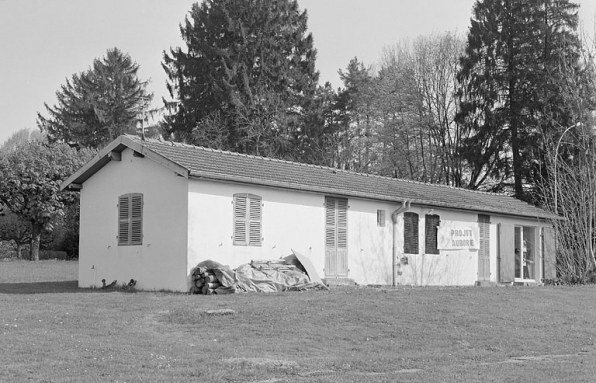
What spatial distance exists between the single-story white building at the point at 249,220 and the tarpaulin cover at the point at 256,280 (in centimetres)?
61

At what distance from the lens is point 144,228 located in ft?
73.5

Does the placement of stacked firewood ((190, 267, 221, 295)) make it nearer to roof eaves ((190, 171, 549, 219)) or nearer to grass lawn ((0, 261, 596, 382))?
grass lawn ((0, 261, 596, 382))

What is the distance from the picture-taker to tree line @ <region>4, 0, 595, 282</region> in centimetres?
4653

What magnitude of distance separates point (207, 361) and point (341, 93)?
137ft

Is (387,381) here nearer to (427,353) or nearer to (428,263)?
(427,353)

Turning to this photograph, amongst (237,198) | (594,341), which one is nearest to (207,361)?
(594,341)

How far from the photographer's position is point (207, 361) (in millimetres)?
11711

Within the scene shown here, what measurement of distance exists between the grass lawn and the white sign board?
25.1 ft

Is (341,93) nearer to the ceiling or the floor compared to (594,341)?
nearer to the ceiling

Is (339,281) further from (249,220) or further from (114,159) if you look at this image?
(114,159)

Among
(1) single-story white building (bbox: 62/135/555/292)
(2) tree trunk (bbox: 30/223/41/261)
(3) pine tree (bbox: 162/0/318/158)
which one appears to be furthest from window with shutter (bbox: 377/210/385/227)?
(2) tree trunk (bbox: 30/223/41/261)

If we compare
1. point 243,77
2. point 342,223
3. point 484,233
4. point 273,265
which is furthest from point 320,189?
point 243,77

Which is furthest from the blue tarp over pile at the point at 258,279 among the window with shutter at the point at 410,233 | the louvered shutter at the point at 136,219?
the window with shutter at the point at 410,233

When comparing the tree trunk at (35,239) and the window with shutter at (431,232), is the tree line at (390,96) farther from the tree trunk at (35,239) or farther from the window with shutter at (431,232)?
the window with shutter at (431,232)
